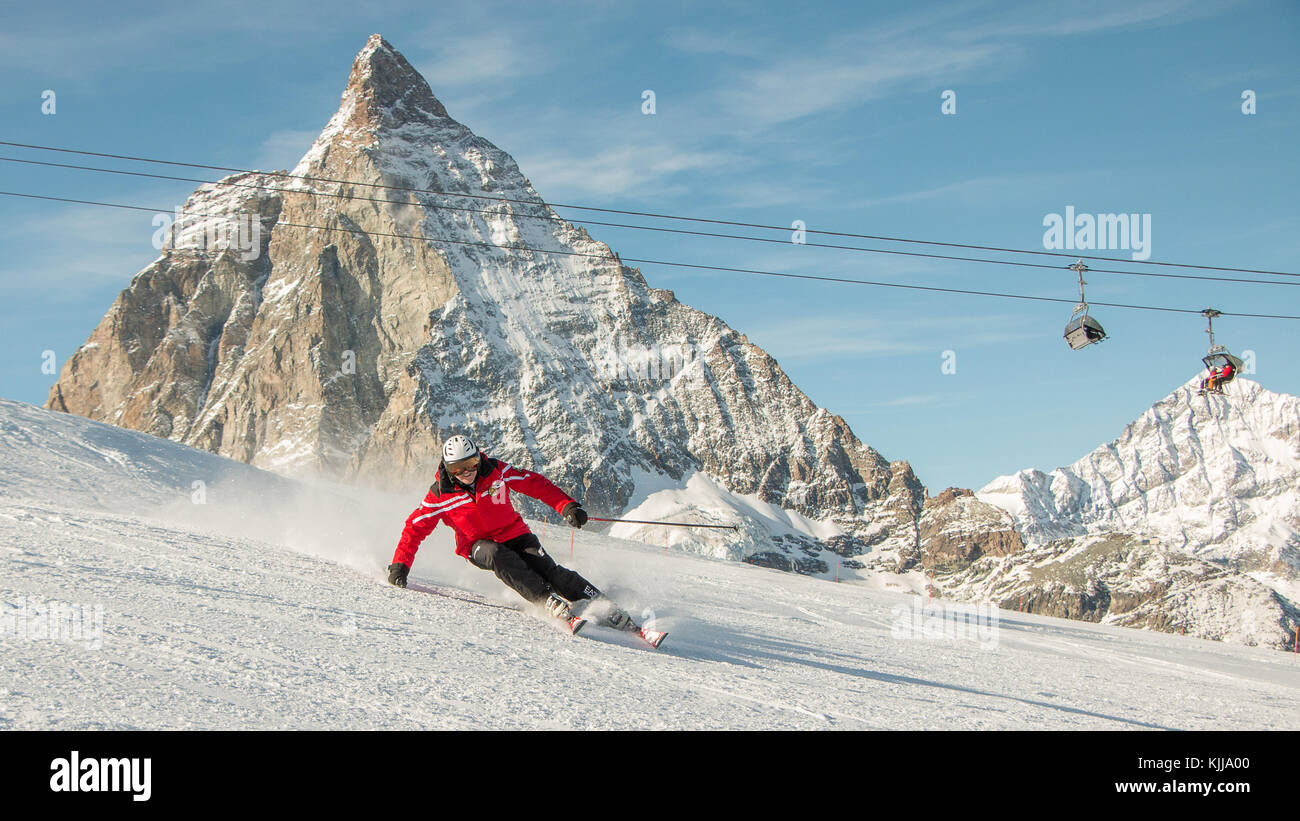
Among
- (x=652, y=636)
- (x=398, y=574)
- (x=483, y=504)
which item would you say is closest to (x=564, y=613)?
(x=652, y=636)

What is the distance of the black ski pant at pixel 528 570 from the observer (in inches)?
332

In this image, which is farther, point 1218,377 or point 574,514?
point 1218,377

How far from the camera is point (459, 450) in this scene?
340 inches

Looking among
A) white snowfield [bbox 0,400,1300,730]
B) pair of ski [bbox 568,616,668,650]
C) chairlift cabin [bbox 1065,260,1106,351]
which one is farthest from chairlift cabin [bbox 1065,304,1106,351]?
pair of ski [bbox 568,616,668,650]

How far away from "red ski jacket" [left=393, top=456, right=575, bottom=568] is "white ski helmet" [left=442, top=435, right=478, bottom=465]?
124 mm

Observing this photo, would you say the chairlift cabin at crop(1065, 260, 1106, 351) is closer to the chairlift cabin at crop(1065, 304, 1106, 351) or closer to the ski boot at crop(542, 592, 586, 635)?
the chairlift cabin at crop(1065, 304, 1106, 351)

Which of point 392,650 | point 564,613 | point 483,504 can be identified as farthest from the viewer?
point 483,504

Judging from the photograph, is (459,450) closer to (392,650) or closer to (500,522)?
(500,522)

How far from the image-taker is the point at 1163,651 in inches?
653

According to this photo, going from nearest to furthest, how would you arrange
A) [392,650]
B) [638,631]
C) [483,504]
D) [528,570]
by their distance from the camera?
[392,650] → [638,631] → [528,570] → [483,504]

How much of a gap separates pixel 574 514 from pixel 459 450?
1.17 metres

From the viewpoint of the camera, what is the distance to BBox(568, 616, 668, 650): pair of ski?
7996 millimetres
